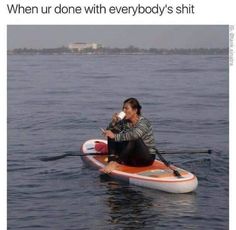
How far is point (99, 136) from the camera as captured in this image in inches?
597

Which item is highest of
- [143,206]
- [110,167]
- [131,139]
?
[131,139]

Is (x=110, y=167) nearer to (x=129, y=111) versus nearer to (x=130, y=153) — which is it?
(x=130, y=153)

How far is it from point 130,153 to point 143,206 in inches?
52.4

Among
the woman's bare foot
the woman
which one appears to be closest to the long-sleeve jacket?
the woman

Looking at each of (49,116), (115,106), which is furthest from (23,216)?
(115,106)

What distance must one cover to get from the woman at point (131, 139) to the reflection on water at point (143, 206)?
479 millimetres

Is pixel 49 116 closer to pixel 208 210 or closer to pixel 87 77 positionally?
pixel 208 210

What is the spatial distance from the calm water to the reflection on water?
0.05ft

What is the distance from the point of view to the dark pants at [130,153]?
10.3 meters

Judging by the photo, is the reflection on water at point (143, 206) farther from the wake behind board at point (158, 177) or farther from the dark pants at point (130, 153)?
the dark pants at point (130, 153)

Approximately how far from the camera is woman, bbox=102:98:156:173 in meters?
10.1

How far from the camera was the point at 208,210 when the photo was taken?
9133 mm

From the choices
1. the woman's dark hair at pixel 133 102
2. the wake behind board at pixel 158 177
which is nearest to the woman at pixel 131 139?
the woman's dark hair at pixel 133 102

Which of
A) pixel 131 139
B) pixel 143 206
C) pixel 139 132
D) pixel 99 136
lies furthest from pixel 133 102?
pixel 99 136
